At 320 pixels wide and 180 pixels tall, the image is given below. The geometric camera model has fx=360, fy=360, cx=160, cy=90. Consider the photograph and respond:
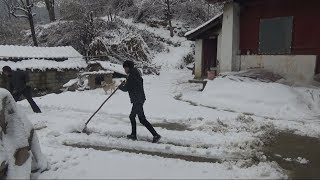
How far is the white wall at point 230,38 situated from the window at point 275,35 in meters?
1.00

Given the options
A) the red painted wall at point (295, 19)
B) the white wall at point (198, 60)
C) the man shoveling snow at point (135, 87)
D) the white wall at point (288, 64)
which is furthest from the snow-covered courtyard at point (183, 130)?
the white wall at point (198, 60)

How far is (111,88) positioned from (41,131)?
6.60 meters

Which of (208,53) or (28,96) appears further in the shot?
(208,53)

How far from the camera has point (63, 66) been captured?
20047 mm

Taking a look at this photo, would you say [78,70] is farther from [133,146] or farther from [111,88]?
[133,146]

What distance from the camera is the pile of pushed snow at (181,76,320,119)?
33.0 ft

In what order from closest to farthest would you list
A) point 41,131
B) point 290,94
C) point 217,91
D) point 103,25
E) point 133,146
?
point 133,146, point 41,131, point 290,94, point 217,91, point 103,25

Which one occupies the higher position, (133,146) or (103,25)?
(103,25)

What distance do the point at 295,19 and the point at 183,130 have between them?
668 cm

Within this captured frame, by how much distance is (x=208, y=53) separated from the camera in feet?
57.1

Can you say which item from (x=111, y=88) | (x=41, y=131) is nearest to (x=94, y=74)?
(x=111, y=88)

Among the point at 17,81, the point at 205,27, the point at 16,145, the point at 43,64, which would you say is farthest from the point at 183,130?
the point at 43,64

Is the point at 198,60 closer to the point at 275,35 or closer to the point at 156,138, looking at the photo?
the point at 275,35

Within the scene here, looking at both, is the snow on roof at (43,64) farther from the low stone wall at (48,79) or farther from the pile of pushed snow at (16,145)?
the pile of pushed snow at (16,145)
